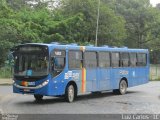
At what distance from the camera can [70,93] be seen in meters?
20.9

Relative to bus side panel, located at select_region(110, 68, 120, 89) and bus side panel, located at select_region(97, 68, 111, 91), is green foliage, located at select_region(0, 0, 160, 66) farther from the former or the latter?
bus side panel, located at select_region(97, 68, 111, 91)

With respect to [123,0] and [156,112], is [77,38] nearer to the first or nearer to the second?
[123,0]

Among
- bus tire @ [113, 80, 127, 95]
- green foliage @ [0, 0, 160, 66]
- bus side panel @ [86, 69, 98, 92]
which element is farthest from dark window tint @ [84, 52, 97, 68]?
green foliage @ [0, 0, 160, 66]

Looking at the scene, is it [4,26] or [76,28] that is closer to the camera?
[4,26]

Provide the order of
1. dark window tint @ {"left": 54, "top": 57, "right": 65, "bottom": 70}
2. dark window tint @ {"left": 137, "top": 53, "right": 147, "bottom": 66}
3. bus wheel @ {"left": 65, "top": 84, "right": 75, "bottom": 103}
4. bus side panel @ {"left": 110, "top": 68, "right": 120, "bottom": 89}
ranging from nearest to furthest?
dark window tint @ {"left": 54, "top": 57, "right": 65, "bottom": 70} < bus wheel @ {"left": 65, "top": 84, "right": 75, "bottom": 103} < bus side panel @ {"left": 110, "top": 68, "right": 120, "bottom": 89} < dark window tint @ {"left": 137, "top": 53, "right": 147, "bottom": 66}

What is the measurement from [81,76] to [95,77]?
1.60 meters

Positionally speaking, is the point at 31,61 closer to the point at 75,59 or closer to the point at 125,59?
the point at 75,59

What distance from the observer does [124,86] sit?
87.7 feet

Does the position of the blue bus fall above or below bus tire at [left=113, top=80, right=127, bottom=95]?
above

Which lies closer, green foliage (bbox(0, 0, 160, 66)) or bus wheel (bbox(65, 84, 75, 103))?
bus wheel (bbox(65, 84, 75, 103))

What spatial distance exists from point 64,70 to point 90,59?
2811 mm

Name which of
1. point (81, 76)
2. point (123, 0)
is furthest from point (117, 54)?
point (123, 0)

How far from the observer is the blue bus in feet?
64.7

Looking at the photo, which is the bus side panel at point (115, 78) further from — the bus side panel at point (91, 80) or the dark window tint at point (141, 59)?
the dark window tint at point (141, 59)
